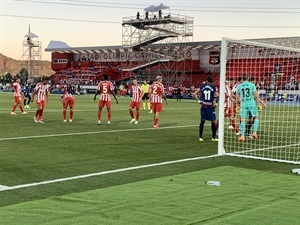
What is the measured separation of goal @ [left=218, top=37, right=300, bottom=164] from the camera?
38.0 ft

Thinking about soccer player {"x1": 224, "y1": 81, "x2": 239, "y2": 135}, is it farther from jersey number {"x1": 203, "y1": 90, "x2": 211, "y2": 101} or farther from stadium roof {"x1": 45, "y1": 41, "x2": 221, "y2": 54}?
Answer: stadium roof {"x1": 45, "y1": 41, "x2": 221, "y2": 54}

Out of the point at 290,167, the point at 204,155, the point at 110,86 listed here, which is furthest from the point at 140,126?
the point at 290,167

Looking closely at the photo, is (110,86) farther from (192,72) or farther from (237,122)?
(192,72)

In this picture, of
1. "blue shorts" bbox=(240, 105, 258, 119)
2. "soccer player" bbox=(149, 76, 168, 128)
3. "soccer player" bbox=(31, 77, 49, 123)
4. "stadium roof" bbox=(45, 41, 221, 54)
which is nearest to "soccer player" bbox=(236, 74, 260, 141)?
"blue shorts" bbox=(240, 105, 258, 119)

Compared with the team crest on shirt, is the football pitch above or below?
below

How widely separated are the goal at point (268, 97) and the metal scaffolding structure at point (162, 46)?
32051mm

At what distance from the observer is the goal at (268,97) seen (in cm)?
1159

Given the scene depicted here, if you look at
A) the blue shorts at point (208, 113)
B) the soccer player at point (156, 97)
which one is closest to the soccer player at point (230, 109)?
the blue shorts at point (208, 113)

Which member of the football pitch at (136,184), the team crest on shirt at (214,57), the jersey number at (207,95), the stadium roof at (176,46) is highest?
the stadium roof at (176,46)

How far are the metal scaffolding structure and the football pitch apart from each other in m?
44.0

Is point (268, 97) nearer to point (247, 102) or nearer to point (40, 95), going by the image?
point (247, 102)

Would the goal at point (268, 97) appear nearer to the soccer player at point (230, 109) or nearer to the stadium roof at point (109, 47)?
the soccer player at point (230, 109)

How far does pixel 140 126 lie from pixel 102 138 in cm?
430

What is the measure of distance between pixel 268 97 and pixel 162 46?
129 ft
